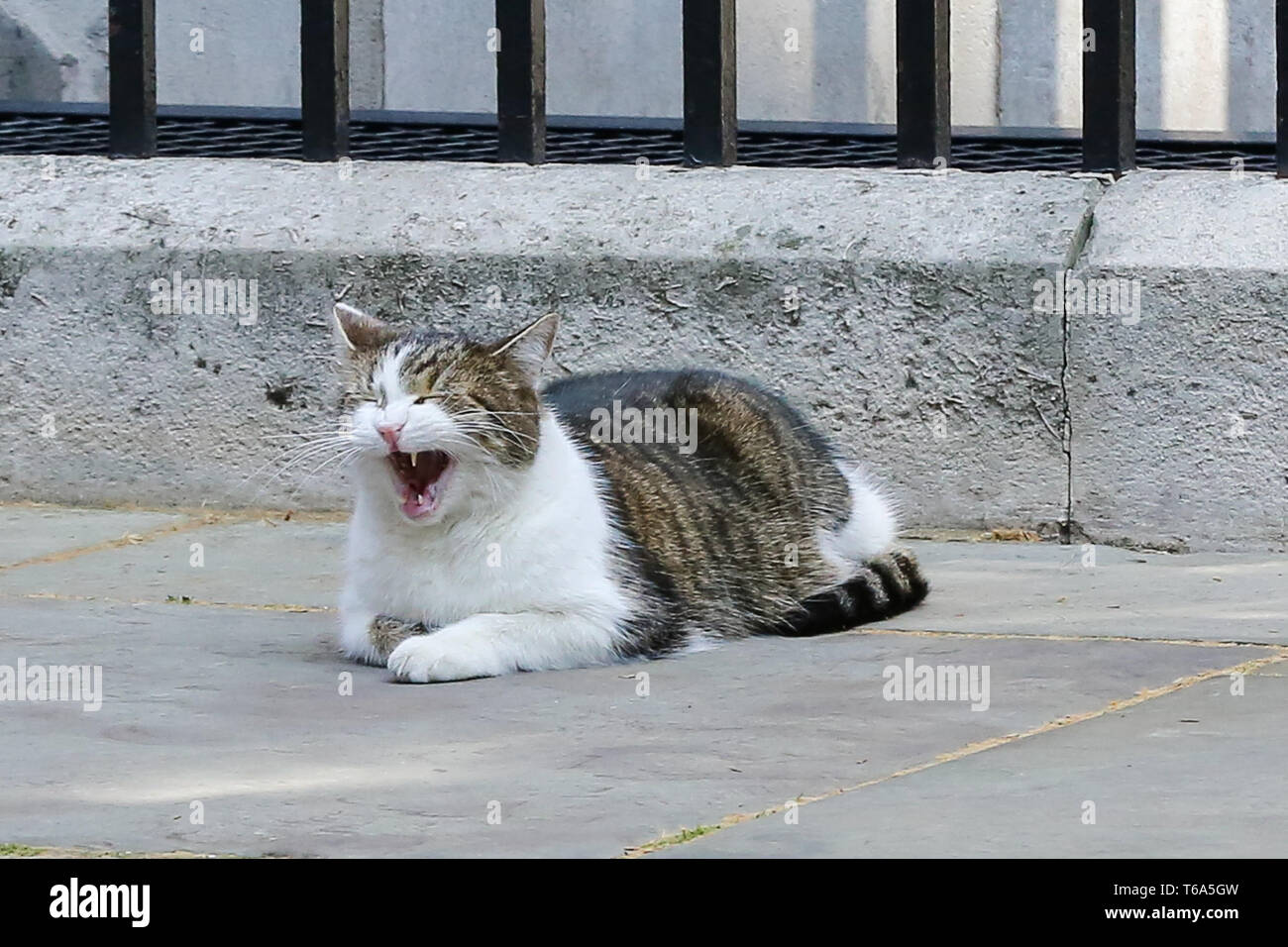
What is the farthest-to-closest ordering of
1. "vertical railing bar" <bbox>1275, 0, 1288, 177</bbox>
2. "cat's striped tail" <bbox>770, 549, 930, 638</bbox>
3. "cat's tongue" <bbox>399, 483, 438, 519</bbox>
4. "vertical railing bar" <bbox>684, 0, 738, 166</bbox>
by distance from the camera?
"vertical railing bar" <bbox>684, 0, 738, 166</bbox>
"vertical railing bar" <bbox>1275, 0, 1288, 177</bbox>
"cat's striped tail" <bbox>770, 549, 930, 638</bbox>
"cat's tongue" <bbox>399, 483, 438, 519</bbox>

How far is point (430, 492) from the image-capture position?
4305 mm

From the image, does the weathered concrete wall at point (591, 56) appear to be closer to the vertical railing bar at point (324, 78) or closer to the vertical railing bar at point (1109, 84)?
the vertical railing bar at point (324, 78)

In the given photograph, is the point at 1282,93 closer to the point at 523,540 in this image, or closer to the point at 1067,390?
the point at 1067,390

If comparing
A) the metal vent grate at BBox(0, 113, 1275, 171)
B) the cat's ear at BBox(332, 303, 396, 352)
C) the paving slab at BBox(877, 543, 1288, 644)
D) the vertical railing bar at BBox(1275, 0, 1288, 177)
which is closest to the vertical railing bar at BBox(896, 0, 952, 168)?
the metal vent grate at BBox(0, 113, 1275, 171)

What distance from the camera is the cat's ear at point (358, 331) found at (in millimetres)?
4445

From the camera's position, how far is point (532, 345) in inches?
173

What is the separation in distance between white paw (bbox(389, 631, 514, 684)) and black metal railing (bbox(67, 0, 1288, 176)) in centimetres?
239

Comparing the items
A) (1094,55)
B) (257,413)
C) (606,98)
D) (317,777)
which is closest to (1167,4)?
(606,98)

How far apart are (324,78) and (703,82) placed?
112 cm

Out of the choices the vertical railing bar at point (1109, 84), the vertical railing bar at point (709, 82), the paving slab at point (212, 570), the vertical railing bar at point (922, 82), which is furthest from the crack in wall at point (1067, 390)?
the paving slab at point (212, 570)

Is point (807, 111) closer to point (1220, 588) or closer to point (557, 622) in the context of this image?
point (1220, 588)

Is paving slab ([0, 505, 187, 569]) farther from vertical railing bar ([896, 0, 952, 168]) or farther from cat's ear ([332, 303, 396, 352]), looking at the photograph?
vertical railing bar ([896, 0, 952, 168])

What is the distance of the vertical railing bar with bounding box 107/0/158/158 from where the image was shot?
21.4ft
